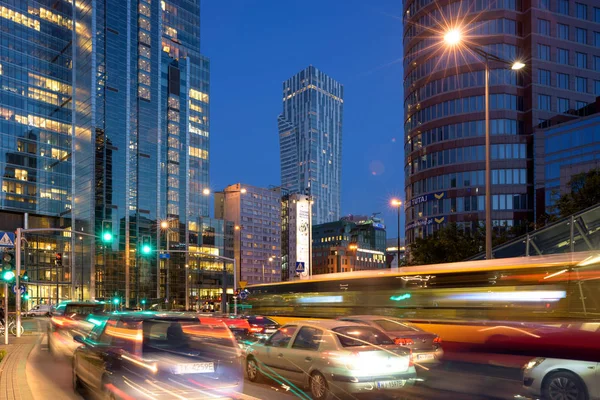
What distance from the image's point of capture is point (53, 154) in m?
93.6

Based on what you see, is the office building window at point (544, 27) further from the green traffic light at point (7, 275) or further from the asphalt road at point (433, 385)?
the green traffic light at point (7, 275)

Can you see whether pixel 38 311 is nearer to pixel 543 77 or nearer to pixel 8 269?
pixel 8 269

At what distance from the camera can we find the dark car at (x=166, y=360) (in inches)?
305

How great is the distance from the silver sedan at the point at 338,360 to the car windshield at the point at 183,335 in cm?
264

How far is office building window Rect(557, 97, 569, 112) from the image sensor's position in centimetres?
7331

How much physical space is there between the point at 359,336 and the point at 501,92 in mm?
67799

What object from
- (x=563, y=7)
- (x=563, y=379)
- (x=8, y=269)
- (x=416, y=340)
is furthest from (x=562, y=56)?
(x=563, y=379)

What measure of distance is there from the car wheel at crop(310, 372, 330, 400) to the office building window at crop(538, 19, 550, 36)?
7216cm

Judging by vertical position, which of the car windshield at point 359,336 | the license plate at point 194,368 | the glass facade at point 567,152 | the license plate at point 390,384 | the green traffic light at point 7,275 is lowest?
the license plate at point 390,384

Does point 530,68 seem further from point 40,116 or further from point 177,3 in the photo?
point 177,3

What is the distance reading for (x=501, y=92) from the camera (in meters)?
72.2

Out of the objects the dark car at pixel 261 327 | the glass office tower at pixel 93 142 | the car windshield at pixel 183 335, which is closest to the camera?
the car windshield at pixel 183 335

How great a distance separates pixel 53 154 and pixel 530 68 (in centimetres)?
7406

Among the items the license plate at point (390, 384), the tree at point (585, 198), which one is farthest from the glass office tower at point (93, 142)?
the license plate at point (390, 384)
